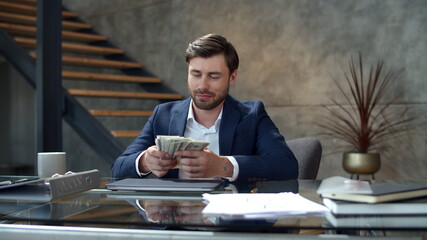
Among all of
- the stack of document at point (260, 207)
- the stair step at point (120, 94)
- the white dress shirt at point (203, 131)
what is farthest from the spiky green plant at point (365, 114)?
the stack of document at point (260, 207)

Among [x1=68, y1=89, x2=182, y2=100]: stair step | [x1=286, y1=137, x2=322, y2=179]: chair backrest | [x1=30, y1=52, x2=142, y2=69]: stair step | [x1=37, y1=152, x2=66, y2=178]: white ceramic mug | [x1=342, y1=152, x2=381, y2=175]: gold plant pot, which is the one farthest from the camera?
[x1=30, y1=52, x2=142, y2=69]: stair step

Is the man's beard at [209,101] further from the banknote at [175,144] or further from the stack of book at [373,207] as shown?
the stack of book at [373,207]

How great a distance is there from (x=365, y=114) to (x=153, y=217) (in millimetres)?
3114

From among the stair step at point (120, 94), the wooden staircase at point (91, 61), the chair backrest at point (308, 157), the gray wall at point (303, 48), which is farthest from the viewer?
the wooden staircase at point (91, 61)

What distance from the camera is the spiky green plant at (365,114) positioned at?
384 centimetres

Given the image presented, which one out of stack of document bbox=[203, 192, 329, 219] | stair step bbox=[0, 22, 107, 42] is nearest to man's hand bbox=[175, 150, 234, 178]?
stack of document bbox=[203, 192, 329, 219]

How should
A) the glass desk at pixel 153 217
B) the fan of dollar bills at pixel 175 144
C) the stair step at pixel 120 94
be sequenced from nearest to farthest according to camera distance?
the glass desk at pixel 153 217
the fan of dollar bills at pixel 175 144
the stair step at pixel 120 94

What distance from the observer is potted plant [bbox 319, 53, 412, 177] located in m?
3.75

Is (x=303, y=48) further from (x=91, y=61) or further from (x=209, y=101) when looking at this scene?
(x=209, y=101)

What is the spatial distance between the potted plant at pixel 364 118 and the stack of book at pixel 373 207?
110 inches

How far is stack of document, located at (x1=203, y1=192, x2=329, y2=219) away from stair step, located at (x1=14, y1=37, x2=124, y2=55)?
376 centimetres

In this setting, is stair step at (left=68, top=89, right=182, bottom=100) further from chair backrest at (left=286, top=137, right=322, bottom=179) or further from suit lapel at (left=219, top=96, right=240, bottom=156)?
chair backrest at (left=286, top=137, right=322, bottom=179)

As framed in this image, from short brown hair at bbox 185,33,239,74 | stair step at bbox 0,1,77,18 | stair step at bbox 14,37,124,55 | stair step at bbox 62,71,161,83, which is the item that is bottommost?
short brown hair at bbox 185,33,239,74

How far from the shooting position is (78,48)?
4.94 meters
